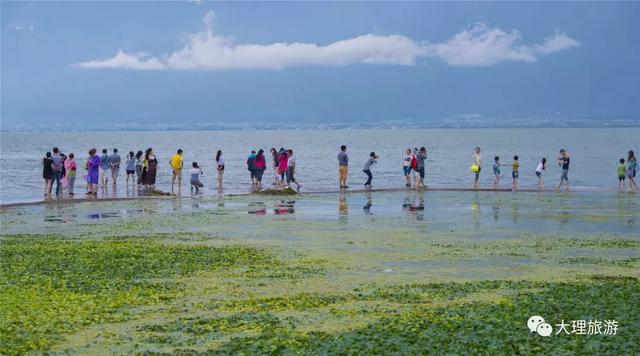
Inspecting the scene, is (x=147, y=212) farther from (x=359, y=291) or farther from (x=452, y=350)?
(x=452, y=350)

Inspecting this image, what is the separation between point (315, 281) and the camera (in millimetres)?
21547

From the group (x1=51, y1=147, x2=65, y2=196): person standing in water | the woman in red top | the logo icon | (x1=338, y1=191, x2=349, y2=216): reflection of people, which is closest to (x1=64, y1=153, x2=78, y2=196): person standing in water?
(x1=51, y1=147, x2=65, y2=196): person standing in water

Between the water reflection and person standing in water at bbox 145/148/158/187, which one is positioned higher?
person standing in water at bbox 145/148/158/187

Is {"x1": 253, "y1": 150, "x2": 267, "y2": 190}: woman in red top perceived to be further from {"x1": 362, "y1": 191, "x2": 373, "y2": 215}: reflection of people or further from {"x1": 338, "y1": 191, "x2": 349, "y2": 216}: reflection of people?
{"x1": 362, "y1": 191, "x2": 373, "y2": 215}: reflection of people

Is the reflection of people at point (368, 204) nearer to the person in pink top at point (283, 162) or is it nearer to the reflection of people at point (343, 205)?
the reflection of people at point (343, 205)

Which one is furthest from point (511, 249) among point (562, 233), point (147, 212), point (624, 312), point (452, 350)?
point (147, 212)

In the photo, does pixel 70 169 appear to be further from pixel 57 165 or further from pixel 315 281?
pixel 315 281

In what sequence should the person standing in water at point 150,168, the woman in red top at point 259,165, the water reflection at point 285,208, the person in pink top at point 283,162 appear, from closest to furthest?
the water reflection at point 285,208 < the person standing in water at point 150,168 < the person in pink top at point 283,162 < the woman in red top at point 259,165

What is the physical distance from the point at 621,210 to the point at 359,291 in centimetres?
2484

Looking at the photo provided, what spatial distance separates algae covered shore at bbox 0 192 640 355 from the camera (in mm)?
15344

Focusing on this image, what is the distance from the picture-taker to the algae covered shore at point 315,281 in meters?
15.3

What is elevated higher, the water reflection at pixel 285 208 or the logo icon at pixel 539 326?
the water reflection at pixel 285 208

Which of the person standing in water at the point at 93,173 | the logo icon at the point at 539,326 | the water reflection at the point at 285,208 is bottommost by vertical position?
the logo icon at the point at 539,326

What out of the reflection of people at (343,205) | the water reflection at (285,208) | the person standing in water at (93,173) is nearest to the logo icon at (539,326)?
the reflection of people at (343,205)
